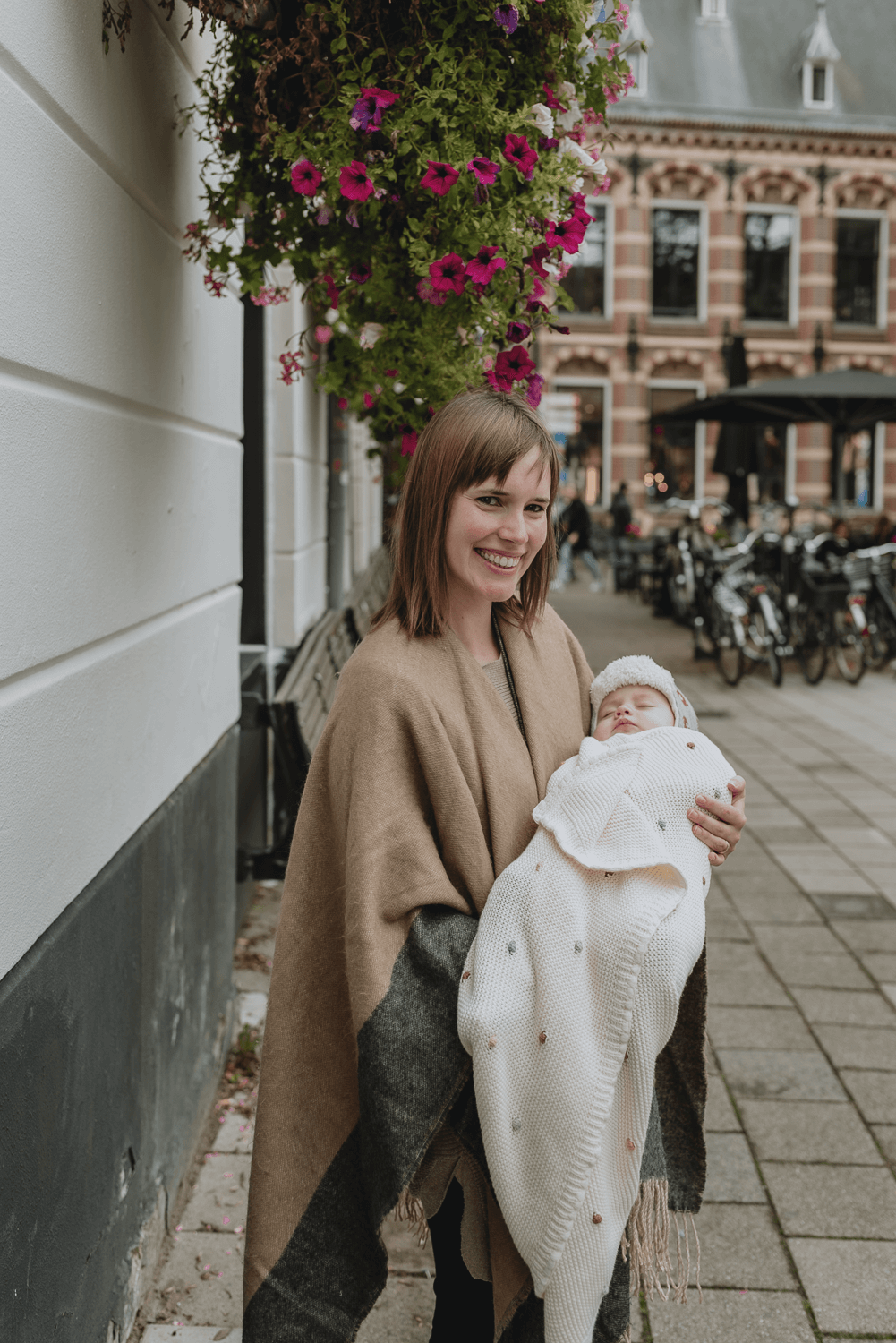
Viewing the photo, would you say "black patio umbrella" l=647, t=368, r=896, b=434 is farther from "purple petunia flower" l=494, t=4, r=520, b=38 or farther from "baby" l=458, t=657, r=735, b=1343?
"baby" l=458, t=657, r=735, b=1343

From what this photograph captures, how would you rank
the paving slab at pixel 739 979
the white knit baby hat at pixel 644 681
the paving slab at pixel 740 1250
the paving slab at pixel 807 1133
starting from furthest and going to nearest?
1. the paving slab at pixel 739 979
2. the paving slab at pixel 807 1133
3. the paving slab at pixel 740 1250
4. the white knit baby hat at pixel 644 681

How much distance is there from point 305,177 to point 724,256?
2646 centimetres

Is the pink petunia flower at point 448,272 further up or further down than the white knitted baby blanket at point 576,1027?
further up

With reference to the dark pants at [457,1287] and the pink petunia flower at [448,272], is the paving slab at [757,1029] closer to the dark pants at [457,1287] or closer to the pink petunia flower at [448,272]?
the dark pants at [457,1287]

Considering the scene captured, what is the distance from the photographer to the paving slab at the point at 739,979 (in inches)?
157

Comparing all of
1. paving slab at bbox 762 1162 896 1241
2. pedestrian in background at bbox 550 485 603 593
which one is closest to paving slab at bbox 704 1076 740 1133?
paving slab at bbox 762 1162 896 1241

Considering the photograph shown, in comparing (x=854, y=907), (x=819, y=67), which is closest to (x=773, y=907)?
(x=854, y=907)

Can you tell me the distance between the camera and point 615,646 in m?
13.1

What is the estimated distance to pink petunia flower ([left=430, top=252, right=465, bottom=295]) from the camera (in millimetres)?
1971

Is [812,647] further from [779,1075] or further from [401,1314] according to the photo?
[401,1314]

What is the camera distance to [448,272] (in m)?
1.98

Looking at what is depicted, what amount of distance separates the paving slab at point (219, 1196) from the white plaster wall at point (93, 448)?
3.34 ft

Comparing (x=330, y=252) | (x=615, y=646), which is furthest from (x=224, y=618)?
(x=615, y=646)

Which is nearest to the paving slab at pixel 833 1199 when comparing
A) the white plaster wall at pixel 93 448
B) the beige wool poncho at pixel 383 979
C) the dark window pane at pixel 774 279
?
the beige wool poncho at pixel 383 979
